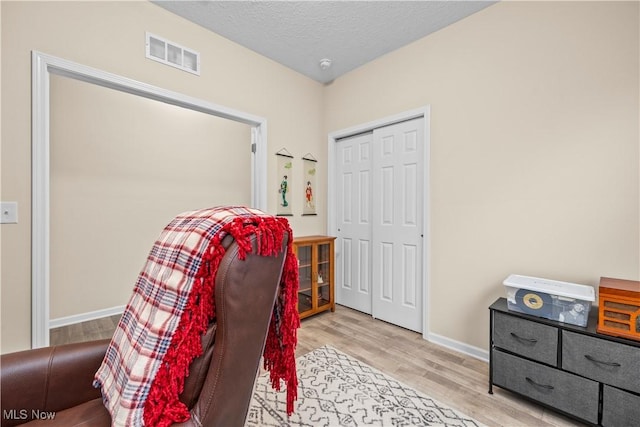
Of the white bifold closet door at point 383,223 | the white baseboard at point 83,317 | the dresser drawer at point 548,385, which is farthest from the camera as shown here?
the white baseboard at point 83,317

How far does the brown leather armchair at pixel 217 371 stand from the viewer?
801mm

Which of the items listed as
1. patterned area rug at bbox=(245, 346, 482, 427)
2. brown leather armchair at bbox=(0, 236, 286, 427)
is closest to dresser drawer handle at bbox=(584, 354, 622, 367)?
patterned area rug at bbox=(245, 346, 482, 427)

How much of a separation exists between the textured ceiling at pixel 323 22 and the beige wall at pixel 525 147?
0.66ft

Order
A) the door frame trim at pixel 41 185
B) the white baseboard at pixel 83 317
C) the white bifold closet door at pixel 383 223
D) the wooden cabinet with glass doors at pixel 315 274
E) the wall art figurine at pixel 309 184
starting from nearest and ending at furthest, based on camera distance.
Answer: the door frame trim at pixel 41 185, the white bifold closet door at pixel 383 223, the white baseboard at pixel 83 317, the wooden cabinet with glass doors at pixel 315 274, the wall art figurine at pixel 309 184

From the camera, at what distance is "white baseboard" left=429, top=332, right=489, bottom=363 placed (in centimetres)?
214

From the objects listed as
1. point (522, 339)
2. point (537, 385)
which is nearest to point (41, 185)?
point (522, 339)

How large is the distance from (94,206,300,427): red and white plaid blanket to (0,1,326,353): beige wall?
1.19 meters

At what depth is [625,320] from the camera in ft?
4.48

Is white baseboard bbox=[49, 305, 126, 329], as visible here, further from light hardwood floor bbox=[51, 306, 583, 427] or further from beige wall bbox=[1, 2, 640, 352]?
beige wall bbox=[1, 2, 640, 352]

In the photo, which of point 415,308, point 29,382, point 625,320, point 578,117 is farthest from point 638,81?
point 29,382

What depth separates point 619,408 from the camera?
1.35 meters

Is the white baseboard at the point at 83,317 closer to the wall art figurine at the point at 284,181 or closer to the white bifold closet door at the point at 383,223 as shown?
the wall art figurine at the point at 284,181

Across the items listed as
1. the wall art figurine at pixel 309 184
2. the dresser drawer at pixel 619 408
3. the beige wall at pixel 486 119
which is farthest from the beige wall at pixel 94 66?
the dresser drawer at pixel 619 408

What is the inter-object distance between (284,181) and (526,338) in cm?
238
